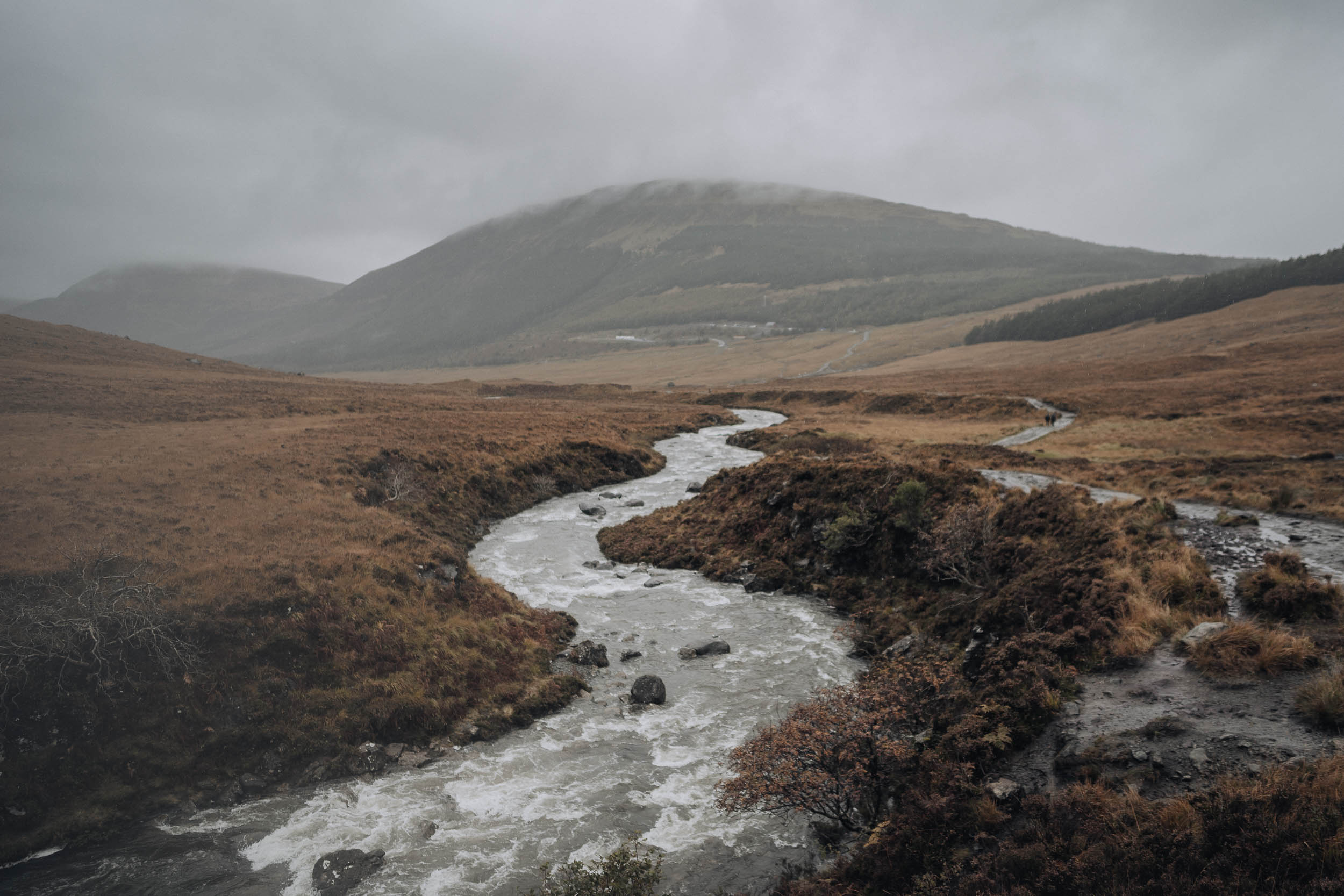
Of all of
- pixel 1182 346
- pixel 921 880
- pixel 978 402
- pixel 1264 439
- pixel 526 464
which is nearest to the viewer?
pixel 921 880

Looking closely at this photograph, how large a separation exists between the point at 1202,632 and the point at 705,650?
44.1ft

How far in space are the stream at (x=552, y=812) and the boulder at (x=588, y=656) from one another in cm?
36

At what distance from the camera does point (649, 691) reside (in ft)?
59.5

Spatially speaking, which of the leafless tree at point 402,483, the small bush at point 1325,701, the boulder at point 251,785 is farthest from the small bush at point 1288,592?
the leafless tree at point 402,483

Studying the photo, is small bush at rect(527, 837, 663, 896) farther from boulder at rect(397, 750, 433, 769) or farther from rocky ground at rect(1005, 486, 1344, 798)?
rocky ground at rect(1005, 486, 1344, 798)

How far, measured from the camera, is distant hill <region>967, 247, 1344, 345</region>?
128000 mm

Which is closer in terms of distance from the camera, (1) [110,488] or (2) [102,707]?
(2) [102,707]

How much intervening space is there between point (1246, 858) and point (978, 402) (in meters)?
73.1

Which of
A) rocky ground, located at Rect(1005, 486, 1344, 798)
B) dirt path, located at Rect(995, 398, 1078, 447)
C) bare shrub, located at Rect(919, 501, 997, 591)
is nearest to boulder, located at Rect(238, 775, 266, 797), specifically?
rocky ground, located at Rect(1005, 486, 1344, 798)

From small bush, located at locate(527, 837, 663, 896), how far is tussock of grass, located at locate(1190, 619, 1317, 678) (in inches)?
418

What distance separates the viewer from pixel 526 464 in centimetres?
4506

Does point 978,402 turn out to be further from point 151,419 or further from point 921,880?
point 151,419

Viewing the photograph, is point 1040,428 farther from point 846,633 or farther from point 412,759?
point 412,759

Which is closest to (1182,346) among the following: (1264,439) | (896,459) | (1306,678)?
(1264,439)
